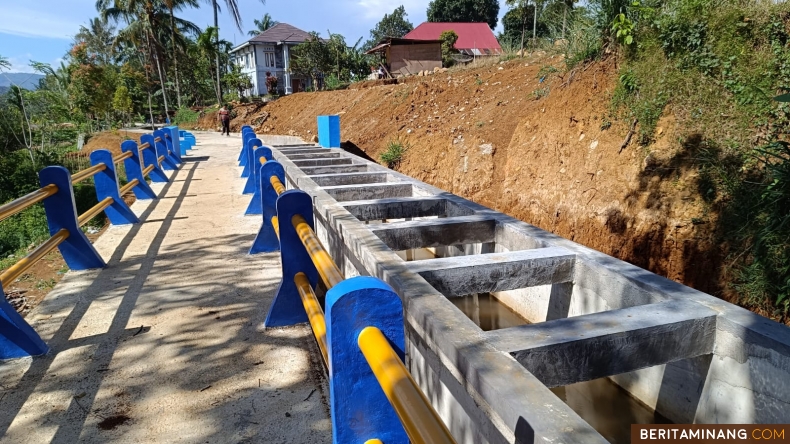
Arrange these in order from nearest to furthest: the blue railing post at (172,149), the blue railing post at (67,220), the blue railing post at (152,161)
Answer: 1. the blue railing post at (67,220)
2. the blue railing post at (152,161)
3. the blue railing post at (172,149)

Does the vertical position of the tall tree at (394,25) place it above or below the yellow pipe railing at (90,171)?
above

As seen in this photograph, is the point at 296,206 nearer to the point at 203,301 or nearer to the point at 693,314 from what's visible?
the point at 203,301

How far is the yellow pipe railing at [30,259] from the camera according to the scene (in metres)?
3.16

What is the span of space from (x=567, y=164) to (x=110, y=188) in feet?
21.0

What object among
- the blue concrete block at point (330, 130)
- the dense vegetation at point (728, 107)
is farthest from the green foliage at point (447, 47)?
the dense vegetation at point (728, 107)

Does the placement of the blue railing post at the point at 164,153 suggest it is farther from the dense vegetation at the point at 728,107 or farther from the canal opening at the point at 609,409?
the canal opening at the point at 609,409

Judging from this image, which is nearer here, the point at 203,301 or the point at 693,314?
the point at 693,314

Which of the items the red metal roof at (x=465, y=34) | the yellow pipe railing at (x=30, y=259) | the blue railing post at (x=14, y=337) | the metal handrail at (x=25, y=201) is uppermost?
the red metal roof at (x=465, y=34)

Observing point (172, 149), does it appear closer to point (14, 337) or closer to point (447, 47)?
point (14, 337)

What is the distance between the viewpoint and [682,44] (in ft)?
19.4

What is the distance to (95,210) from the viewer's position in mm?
5500

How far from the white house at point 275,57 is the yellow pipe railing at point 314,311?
43.2 m

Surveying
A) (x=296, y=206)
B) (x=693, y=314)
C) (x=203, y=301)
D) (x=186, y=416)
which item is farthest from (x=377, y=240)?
(x=693, y=314)

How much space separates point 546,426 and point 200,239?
16.5 ft
